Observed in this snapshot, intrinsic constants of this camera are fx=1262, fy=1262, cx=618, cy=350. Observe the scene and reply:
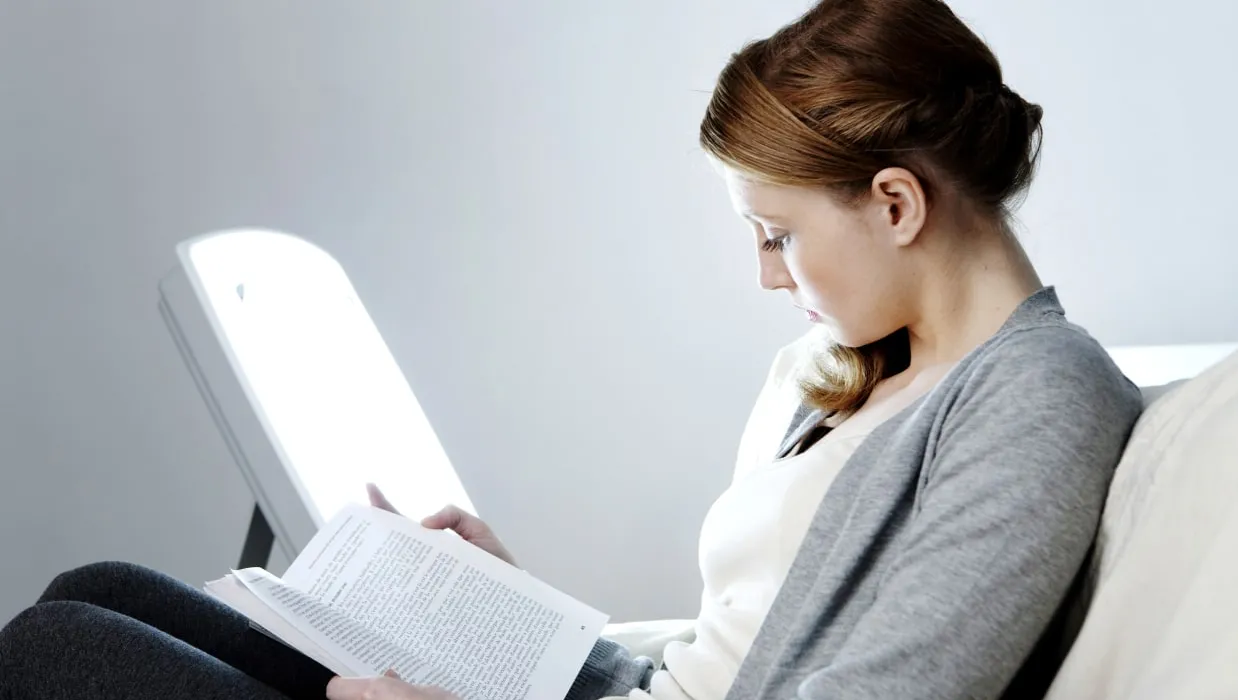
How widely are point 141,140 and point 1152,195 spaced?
1740 millimetres

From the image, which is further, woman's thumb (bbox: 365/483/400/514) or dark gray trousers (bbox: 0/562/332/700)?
woman's thumb (bbox: 365/483/400/514)

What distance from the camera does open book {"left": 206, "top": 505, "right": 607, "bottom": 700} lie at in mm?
1006

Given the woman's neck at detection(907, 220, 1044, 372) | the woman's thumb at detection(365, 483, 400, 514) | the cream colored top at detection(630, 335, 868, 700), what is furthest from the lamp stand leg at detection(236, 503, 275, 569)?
the woman's neck at detection(907, 220, 1044, 372)

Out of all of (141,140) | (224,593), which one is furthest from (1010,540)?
(141,140)

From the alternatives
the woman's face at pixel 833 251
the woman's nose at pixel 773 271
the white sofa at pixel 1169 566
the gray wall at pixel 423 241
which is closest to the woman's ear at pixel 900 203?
the woman's face at pixel 833 251

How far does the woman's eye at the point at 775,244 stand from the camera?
105cm

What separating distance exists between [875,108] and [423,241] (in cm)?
151

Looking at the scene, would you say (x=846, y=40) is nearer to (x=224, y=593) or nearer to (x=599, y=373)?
(x=224, y=593)

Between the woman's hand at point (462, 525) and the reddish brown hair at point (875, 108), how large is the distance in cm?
49

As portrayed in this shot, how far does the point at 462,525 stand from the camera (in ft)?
4.27

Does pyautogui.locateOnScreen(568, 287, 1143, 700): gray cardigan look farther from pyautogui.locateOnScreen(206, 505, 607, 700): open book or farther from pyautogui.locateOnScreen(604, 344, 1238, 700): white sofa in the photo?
pyautogui.locateOnScreen(206, 505, 607, 700): open book

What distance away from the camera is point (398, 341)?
2.39 metres

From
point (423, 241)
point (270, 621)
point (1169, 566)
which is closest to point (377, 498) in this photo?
point (270, 621)

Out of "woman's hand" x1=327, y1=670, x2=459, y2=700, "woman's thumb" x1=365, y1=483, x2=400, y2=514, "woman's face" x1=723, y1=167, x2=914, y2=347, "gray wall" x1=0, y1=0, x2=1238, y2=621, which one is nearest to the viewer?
"woman's hand" x1=327, y1=670, x2=459, y2=700
